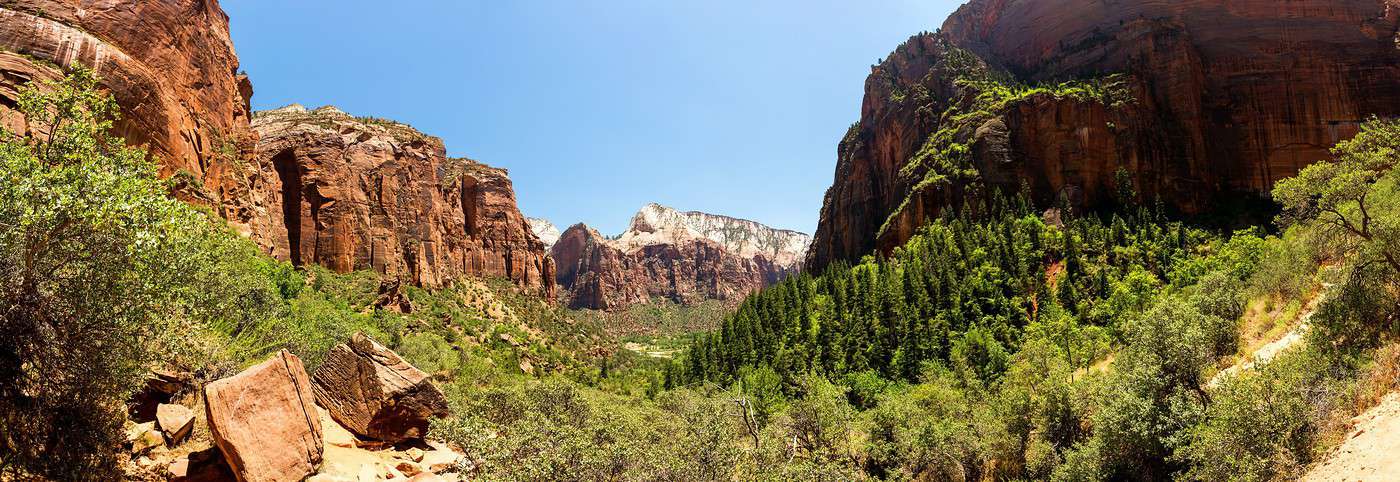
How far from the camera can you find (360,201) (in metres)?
70.9

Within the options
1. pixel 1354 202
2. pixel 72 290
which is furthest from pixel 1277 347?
pixel 72 290

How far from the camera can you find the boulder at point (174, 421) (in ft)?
33.8

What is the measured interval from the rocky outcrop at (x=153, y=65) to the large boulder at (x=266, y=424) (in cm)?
1451

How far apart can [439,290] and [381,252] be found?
1070 cm

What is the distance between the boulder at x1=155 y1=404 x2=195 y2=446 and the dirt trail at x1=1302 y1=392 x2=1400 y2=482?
85.8 ft

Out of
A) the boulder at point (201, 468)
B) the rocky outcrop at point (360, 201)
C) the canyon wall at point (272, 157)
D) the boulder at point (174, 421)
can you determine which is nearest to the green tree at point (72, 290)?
the boulder at point (174, 421)

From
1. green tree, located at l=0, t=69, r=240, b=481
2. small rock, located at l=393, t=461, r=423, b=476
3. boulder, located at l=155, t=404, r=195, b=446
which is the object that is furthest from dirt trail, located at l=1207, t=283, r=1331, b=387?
green tree, located at l=0, t=69, r=240, b=481

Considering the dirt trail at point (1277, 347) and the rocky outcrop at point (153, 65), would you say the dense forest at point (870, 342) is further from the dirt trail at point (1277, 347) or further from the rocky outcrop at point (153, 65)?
the rocky outcrop at point (153, 65)

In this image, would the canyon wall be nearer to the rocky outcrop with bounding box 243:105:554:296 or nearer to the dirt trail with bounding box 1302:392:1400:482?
the rocky outcrop with bounding box 243:105:554:296

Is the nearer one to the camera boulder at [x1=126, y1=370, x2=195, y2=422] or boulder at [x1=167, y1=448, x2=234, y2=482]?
boulder at [x1=167, y1=448, x2=234, y2=482]

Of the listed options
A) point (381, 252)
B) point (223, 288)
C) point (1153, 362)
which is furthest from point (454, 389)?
point (381, 252)

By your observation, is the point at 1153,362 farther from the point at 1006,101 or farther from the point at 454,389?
the point at 1006,101

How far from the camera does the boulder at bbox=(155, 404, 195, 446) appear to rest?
1029 centimetres

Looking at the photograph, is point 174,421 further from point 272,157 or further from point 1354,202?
point 272,157
